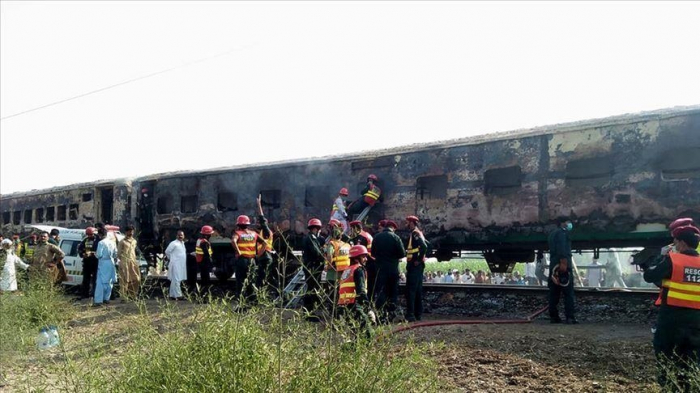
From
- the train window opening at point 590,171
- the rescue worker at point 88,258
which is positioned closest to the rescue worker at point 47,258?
the rescue worker at point 88,258

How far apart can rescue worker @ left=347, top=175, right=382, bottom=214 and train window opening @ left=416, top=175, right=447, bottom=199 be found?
77 centimetres

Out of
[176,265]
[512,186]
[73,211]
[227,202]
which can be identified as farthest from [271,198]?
[73,211]

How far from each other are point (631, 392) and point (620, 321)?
13.6 ft

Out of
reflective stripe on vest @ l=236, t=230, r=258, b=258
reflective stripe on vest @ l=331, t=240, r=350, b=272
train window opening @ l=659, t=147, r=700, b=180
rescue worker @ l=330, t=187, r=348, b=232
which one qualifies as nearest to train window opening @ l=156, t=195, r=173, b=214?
rescue worker @ l=330, t=187, r=348, b=232

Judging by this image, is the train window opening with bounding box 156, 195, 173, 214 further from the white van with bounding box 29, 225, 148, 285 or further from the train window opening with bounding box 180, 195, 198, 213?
the white van with bounding box 29, 225, 148, 285

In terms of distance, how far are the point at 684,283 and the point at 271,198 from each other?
931 centimetres

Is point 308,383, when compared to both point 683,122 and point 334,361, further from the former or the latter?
point 683,122

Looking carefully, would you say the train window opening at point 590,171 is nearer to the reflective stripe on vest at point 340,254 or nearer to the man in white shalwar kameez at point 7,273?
the reflective stripe on vest at point 340,254

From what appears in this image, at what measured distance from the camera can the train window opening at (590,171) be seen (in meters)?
8.66

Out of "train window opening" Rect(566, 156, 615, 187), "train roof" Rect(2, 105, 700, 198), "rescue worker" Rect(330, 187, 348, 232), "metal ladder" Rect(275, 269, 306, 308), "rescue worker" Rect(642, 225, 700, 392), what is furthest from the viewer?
"rescue worker" Rect(330, 187, 348, 232)

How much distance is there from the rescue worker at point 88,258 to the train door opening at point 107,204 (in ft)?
13.6

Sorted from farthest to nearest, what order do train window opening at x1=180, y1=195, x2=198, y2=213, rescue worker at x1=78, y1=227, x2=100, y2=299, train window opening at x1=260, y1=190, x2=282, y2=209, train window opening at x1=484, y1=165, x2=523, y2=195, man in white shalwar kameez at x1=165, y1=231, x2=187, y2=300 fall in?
train window opening at x1=180, y1=195, x2=198, y2=213 → train window opening at x1=260, y1=190, x2=282, y2=209 → rescue worker at x1=78, y1=227, x2=100, y2=299 → man in white shalwar kameez at x1=165, y1=231, x2=187, y2=300 → train window opening at x1=484, y1=165, x2=523, y2=195

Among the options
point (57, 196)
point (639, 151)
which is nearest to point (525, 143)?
point (639, 151)

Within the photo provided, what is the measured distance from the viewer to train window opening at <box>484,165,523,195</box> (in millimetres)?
9461
